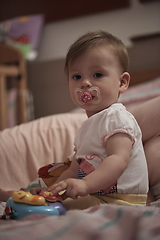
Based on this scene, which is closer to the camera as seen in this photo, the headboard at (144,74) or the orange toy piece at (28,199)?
the orange toy piece at (28,199)

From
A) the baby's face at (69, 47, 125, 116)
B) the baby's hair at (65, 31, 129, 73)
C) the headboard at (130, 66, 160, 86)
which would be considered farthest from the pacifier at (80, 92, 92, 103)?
the headboard at (130, 66, 160, 86)

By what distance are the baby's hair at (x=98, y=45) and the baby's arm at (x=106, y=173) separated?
0.24 meters

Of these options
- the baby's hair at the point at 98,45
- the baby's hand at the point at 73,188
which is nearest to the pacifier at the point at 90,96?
the baby's hair at the point at 98,45

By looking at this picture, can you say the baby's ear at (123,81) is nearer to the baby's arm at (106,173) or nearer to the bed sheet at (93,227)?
the baby's arm at (106,173)

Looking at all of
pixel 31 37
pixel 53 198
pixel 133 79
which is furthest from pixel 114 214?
pixel 31 37

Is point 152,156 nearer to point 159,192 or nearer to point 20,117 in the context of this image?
point 159,192

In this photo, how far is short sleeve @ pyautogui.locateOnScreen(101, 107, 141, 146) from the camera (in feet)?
2.24

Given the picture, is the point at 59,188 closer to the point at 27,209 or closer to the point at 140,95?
the point at 27,209

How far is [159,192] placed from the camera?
80 centimetres

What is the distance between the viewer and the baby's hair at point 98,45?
2.52 ft

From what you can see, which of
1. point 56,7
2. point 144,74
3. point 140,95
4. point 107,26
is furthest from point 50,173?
point 56,7

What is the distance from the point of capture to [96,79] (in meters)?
0.76

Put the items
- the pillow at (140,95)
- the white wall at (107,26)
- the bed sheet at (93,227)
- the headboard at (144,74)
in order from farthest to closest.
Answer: the white wall at (107,26) → the headboard at (144,74) → the pillow at (140,95) → the bed sheet at (93,227)

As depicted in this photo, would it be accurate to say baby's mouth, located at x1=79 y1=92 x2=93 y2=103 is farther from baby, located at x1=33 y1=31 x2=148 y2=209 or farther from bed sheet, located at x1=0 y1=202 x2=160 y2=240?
bed sheet, located at x1=0 y1=202 x2=160 y2=240
